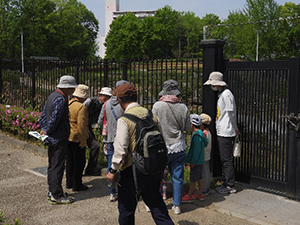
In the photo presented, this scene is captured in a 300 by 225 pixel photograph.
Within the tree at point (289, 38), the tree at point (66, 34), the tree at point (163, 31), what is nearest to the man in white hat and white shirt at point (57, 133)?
the tree at point (289, 38)

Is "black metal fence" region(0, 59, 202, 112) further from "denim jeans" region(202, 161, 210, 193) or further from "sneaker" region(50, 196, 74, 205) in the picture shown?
"sneaker" region(50, 196, 74, 205)

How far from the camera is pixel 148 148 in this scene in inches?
145

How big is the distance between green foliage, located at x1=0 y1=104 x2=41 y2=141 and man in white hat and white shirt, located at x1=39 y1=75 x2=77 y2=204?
4552 millimetres

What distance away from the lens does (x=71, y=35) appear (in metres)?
62.2

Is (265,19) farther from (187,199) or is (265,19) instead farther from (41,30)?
(187,199)

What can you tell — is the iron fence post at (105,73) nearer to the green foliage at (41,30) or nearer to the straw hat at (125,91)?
the straw hat at (125,91)

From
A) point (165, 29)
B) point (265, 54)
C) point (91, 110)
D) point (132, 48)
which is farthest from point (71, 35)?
point (91, 110)

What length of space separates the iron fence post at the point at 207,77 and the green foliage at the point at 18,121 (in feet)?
16.9

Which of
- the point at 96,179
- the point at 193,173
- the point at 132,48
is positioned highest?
the point at 132,48

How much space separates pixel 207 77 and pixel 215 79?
517mm

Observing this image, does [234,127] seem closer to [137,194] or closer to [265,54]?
[137,194]

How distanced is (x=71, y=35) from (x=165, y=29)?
63.1 ft

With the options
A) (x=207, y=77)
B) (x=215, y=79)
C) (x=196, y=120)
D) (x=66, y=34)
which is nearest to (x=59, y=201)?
(x=196, y=120)

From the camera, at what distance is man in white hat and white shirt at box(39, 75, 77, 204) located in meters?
5.64
